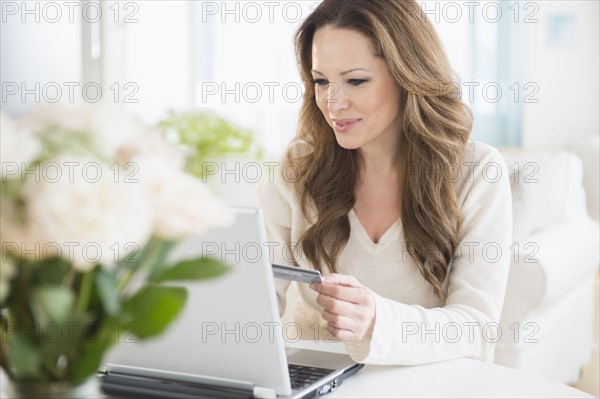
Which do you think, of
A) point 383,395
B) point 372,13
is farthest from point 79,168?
point 372,13

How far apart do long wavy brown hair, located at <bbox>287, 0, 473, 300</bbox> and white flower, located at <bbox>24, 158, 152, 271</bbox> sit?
1.19m

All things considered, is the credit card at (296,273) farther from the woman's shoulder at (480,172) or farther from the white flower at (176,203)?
the woman's shoulder at (480,172)

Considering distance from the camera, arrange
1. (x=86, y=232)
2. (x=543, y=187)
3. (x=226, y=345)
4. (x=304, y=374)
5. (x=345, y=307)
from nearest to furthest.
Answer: (x=86, y=232)
(x=226, y=345)
(x=304, y=374)
(x=345, y=307)
(x=543, y=187)

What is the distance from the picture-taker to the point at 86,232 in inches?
22.0

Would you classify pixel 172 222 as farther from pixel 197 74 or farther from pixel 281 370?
pixel 197 74

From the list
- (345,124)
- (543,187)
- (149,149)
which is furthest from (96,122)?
(543,187)

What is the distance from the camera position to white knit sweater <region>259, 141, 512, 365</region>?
138 cm

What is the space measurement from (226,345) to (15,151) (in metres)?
0.51

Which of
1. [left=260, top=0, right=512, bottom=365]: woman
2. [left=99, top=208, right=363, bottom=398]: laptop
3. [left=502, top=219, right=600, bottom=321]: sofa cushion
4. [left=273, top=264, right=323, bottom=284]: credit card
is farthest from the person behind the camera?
[left=502, top=219, right=600, bottom=321]: sofa cushion

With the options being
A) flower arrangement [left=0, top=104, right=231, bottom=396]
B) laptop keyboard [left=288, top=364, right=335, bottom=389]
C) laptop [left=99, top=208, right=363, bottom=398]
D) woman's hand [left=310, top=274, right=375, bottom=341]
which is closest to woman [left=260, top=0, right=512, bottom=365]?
woman's hand [left=310, top=274, right=375, bottom=341]

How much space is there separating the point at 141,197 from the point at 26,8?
3207mm

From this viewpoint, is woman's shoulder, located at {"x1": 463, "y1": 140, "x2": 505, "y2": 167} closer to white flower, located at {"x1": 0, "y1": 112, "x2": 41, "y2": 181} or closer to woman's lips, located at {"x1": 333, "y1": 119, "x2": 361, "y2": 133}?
woman's lips, located at {"x1": 333, "y1": 119, "x2": 361, "y2": 133}

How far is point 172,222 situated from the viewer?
0.60 m

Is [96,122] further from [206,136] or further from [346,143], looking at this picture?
[346,143]
